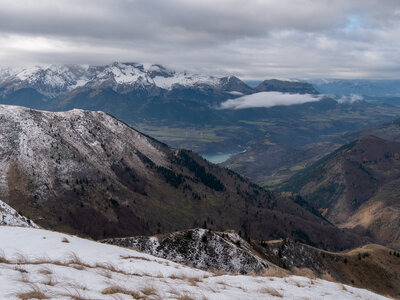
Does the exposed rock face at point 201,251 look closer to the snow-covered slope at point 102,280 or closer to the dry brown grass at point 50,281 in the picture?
the snow-covered slope at point 102,280

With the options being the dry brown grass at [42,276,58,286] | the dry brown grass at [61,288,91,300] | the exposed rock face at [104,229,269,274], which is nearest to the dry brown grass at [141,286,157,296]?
the dry brown grass at [61,288,91,300]

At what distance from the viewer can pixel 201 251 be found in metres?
59.0

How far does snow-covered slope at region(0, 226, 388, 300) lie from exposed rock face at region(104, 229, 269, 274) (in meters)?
35.3

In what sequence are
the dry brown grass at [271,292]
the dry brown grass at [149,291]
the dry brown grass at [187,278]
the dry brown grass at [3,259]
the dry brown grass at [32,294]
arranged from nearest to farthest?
the dry brown grass at [32,294] → the dry brown grass at [149,291] → the dry brown grass at [3,259] → the dry brown grass at [271,292] → the dry brown grass at [187,278]

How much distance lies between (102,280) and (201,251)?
47261 millimetres

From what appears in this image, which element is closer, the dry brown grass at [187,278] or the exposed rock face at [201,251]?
the dry brown grass at [187,278]

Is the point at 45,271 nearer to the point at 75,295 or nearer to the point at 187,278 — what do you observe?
the point at 75,295

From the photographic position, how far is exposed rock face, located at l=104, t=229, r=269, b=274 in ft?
184

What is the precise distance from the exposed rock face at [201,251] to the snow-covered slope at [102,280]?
116 feet

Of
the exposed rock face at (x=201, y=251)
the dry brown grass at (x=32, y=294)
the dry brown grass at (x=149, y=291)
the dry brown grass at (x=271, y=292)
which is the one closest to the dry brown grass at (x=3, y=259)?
the dry brown grass at (x=32, y=294)

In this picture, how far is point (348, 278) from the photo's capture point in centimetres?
9594

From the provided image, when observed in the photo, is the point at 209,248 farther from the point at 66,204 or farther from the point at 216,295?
the point at 66,204

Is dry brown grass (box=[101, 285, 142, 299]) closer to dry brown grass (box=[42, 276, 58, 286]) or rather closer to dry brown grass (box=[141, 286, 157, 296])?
dry brown grass (box=[141, 286, 157, 296])

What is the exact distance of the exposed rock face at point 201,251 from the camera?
5612cm
